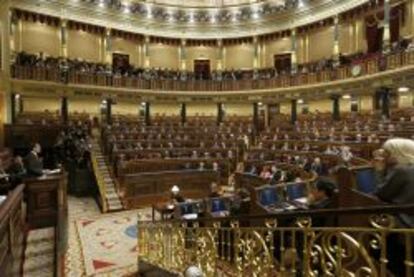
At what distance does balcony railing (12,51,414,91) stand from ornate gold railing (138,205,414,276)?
11413 millimetres

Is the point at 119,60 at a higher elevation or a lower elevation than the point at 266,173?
higher

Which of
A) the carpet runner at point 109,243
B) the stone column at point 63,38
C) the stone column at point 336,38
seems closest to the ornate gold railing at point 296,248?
the carpet runner at point 109,243

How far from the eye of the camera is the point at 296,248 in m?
3.36

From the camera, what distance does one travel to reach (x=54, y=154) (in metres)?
14.0

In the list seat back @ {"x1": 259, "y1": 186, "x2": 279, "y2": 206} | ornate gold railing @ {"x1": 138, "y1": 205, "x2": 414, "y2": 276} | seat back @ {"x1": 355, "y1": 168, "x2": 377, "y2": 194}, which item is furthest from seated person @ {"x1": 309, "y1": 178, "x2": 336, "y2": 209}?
seat back @ {"x1": 259, "y1": 186, "x2": 279, "y2": 206}

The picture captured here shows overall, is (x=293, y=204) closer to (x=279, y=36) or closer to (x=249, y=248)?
(x=249, y=248)

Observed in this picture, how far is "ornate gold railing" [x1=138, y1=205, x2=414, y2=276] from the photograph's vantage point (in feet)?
5.36

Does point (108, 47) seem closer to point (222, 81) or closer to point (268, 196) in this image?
point (222, 81)

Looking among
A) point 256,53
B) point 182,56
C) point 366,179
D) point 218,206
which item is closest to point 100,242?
point 218,206

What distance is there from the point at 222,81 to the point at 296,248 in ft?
61.6

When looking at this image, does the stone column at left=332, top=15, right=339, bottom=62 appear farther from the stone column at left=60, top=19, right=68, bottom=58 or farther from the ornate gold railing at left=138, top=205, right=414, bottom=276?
the ornate gold railing at left=138, top=205, right=414, bottom=276

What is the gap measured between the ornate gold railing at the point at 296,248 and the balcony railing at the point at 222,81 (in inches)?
449

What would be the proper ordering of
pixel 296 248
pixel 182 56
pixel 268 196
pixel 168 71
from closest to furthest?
pixel 296 248 < pixel 268 196 < pixel 168 71 < pixel 182 56

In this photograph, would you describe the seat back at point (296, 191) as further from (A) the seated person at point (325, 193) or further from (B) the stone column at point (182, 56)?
(B) the stone column at point (182, 56)
